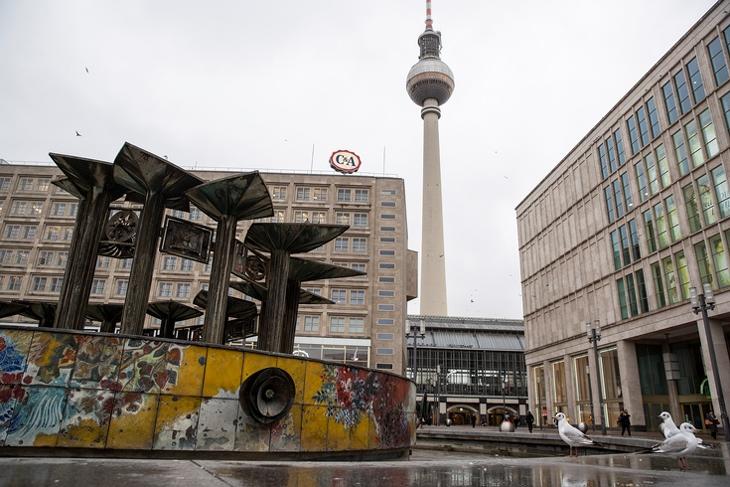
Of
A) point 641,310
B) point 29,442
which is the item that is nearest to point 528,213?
point 641,310

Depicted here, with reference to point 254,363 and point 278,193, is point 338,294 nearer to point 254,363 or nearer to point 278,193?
point 278,193

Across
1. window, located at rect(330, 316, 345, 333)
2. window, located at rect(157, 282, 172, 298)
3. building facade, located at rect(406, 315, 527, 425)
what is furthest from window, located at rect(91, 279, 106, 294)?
building facade, located at rect(406, 315, 527, 425)

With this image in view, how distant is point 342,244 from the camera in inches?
2208

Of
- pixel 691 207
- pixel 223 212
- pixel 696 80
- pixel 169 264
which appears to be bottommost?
pixel 223 212

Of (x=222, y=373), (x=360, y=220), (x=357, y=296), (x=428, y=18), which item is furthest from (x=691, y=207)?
(x=428, y=18)

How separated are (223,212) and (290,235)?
2.72m

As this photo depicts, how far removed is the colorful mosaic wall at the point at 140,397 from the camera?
1128 cm

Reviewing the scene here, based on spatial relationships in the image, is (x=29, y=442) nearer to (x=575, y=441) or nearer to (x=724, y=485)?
(x=724, y=485)

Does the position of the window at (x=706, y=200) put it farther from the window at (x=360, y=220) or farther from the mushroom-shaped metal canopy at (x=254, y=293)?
the window at (x=360, y=220)

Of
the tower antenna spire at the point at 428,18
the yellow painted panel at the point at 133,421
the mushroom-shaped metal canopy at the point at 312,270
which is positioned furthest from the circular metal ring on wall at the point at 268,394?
the tower antenna spire at the point at 428,18

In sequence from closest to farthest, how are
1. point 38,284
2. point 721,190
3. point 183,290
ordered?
point 721,190 < point 183,290 < point 38,284

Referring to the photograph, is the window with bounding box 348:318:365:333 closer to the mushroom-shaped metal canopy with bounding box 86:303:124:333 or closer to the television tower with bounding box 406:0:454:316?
the mushroom-shaped metal canopy with bounding box 86:303:124:333

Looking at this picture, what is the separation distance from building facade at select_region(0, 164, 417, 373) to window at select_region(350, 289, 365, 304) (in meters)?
0.11

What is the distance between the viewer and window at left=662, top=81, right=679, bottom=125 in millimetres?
A: 36031
